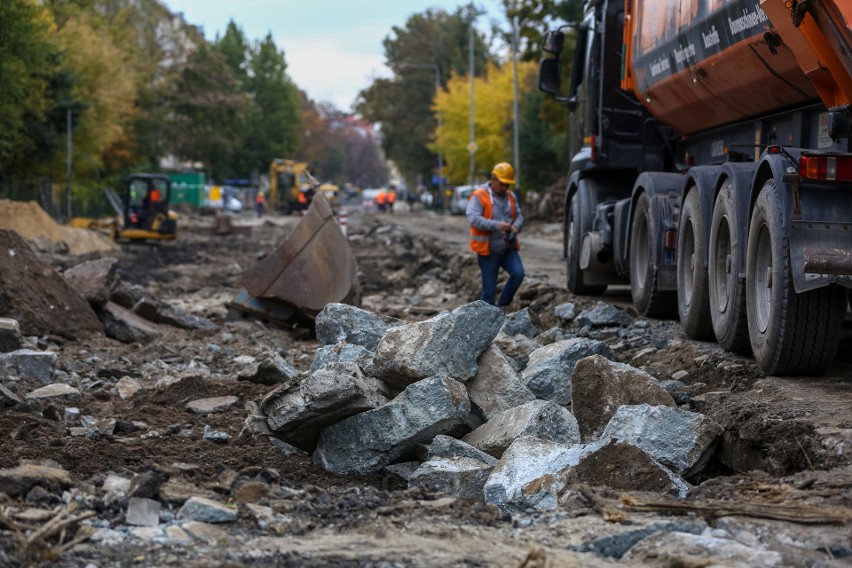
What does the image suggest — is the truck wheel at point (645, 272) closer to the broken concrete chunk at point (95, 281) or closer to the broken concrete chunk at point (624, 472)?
the broken concrete chunk at point (95, 281)

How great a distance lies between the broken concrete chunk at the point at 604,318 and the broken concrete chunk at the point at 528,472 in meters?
5.33

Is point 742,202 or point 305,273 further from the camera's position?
point 305,273

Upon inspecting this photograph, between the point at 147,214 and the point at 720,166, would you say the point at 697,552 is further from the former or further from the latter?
the point at 147,214

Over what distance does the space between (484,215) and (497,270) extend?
70 cm

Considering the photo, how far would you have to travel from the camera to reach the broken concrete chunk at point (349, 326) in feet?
29.4

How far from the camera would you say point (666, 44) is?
1138 cm

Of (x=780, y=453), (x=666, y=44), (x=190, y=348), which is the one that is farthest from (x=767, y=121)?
(x=190, y=348)

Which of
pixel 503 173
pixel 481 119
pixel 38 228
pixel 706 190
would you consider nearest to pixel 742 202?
pixel 706 190

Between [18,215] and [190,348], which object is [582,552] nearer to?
[190,348]

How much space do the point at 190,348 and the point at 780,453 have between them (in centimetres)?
712

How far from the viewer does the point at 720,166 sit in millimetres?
9875

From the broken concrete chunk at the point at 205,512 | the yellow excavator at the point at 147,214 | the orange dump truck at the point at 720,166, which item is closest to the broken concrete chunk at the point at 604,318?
the orange dump truck at the point at 720,166

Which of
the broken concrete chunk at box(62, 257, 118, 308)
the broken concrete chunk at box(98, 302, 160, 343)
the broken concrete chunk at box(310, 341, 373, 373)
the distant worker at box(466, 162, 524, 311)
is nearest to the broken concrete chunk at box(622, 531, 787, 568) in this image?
the broken concrete chunk at box(310, 341, 373, 373)

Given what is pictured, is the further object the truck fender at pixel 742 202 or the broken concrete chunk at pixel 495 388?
the truck fender at pixel 742 202
